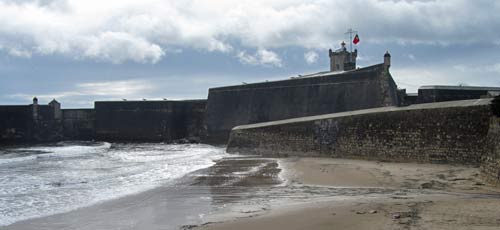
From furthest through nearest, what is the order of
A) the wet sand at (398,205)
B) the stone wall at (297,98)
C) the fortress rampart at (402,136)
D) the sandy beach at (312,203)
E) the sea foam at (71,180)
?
the stone wall at (297,98)
the fortress rampart at (402,136)
the sea foam at (71,180)
the sandy beach at (312,203)
the wet sand at (398,205)

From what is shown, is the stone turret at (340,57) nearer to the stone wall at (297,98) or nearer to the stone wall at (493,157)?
the stone wall at (297,98)

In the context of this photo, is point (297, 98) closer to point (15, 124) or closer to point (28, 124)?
point (28, 124)

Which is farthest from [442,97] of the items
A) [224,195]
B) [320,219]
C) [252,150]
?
[320,219]

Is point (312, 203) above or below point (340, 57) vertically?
below

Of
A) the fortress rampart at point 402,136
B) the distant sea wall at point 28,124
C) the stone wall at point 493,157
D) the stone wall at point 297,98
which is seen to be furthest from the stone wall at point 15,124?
the stone wall at point 493,157

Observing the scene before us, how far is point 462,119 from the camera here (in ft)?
42.1

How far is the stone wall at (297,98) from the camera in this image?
73.8ft

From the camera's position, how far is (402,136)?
1456 cm

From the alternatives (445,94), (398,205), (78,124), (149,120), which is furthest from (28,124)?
(398,205)

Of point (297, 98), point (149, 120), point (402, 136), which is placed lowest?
point (402, 136)

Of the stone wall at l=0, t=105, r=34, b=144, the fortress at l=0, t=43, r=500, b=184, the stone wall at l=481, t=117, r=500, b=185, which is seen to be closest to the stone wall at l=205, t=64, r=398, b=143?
the fortress at l=0, t=43, r=500, b=184

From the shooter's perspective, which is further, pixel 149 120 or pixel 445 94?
pixel 149 120

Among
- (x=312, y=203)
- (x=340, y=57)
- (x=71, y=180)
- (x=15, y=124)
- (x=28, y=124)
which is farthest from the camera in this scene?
(x=340, y=57)

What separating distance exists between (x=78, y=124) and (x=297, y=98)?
56.7 feet
